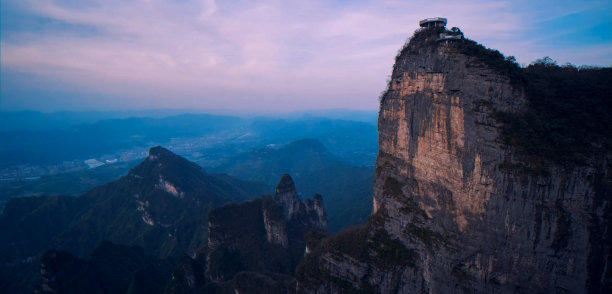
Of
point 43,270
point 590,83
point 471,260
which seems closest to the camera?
point 590,83

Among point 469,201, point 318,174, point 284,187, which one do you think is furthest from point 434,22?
point 318,174

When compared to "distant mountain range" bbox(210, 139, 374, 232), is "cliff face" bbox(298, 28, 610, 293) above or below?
above

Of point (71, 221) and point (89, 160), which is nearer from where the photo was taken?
point (71, 221)

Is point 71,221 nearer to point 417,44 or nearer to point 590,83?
point 417,44

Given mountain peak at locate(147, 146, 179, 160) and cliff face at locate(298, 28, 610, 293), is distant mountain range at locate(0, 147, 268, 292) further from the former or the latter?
cliff face at locate(298, 28, 610, 293)

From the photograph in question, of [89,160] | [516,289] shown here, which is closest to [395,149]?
[516,289]

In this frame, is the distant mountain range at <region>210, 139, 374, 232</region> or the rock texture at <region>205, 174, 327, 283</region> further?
the distant mountain range at <region>210, 139, 374, 232</region>

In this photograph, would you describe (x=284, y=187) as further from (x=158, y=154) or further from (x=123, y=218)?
(x=158, y=154)

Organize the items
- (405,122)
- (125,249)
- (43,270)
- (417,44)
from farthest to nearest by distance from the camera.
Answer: (125,249), (43,270), (405,122), (417,44)

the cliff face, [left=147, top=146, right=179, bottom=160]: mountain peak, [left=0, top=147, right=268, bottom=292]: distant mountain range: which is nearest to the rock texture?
[left=0, top=147, right=268, bottom=292]: distant mountain range

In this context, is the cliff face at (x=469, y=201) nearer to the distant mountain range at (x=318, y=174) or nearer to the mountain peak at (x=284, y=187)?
the mountain peak at (x=284, y=187)
